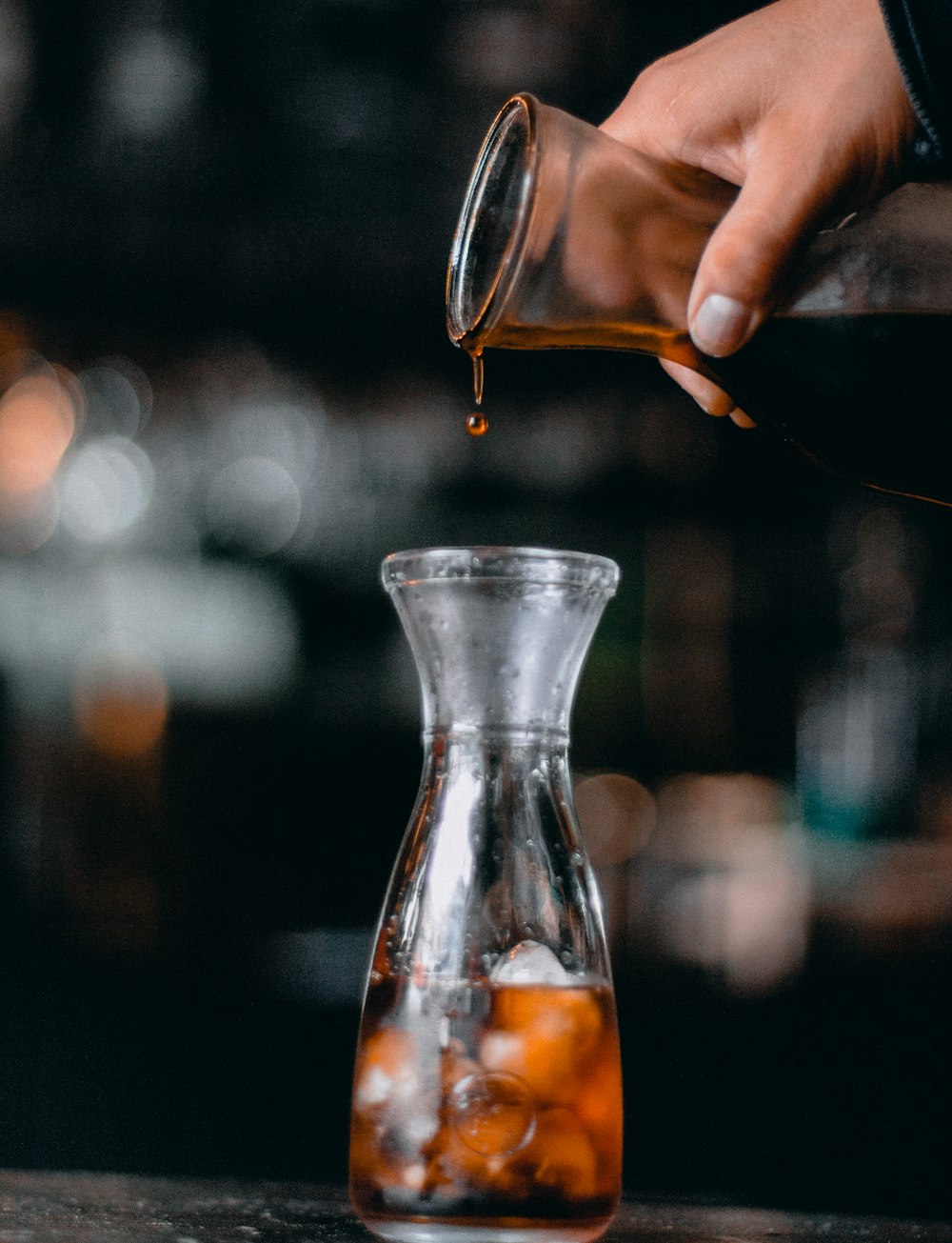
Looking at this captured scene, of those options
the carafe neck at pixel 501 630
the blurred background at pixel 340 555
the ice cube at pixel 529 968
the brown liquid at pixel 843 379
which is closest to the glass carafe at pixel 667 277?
the brown liquid at pixel 843 379

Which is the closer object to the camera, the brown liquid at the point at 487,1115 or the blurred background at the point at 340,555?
the brown liquid at the point at 487,1115

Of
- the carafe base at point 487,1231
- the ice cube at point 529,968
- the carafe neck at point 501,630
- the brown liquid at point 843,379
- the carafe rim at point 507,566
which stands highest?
the brown liquid at point 843,379

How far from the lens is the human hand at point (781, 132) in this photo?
62 centimetres

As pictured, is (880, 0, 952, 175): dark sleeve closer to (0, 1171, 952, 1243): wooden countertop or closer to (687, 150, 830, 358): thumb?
(687, 150, 830, 358): thumb

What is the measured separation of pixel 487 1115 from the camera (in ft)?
1.91

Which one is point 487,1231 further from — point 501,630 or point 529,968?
point 501,630

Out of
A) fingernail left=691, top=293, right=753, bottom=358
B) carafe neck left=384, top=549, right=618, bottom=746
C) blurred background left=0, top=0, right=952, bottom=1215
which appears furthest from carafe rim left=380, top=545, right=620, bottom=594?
blurred background left=0, top=0, right=952, bottom=1215

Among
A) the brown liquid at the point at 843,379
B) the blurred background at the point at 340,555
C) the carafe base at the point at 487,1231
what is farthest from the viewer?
the blurred background at the point at 340,555

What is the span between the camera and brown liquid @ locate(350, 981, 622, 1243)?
0.58 m

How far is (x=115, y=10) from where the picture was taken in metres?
2.32

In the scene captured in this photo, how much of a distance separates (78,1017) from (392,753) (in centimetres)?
67

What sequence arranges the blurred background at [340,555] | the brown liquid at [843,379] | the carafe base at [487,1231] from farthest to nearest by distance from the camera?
the blurred background at [340,555]
the brown liquid at [843,379]
the carafe base at [487,1231]

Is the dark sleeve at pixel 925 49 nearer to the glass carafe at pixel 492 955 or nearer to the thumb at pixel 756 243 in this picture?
the thumb at pixel 756 243

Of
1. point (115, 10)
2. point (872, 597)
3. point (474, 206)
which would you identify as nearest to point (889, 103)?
point (474, 206)
